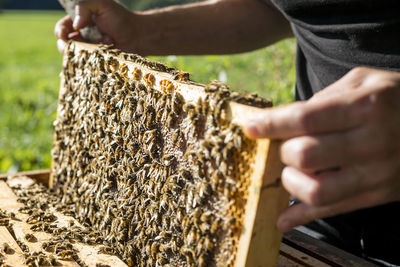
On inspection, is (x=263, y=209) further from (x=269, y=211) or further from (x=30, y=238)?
(x=30, y=238)

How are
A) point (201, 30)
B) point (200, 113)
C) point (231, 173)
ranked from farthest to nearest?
point (201, 30)
point (200, 113)
point (231, 173)

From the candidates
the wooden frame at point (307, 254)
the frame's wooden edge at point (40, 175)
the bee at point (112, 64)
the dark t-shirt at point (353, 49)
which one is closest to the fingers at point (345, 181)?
the wooden frame at point (307, 254)

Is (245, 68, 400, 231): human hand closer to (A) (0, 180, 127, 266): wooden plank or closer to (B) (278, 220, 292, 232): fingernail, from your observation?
(B) (278, 220, 292, 232): fingernail

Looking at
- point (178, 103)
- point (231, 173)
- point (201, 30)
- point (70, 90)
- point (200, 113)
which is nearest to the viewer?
Result: point (231, 173)

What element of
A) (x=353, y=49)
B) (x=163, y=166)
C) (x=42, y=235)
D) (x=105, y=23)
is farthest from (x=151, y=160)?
(x=105, y=23)

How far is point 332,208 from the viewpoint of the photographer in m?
1.40

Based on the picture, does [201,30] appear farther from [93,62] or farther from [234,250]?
[234,250]

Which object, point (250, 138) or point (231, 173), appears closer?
point (250, 138)

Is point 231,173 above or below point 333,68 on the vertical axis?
below

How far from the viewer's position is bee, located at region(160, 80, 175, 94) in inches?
77.6

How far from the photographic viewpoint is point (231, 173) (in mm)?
1669

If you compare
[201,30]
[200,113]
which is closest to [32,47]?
[201,30]

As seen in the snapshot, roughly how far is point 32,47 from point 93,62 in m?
27.6

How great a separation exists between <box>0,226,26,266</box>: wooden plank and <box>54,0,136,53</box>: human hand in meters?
1.42
